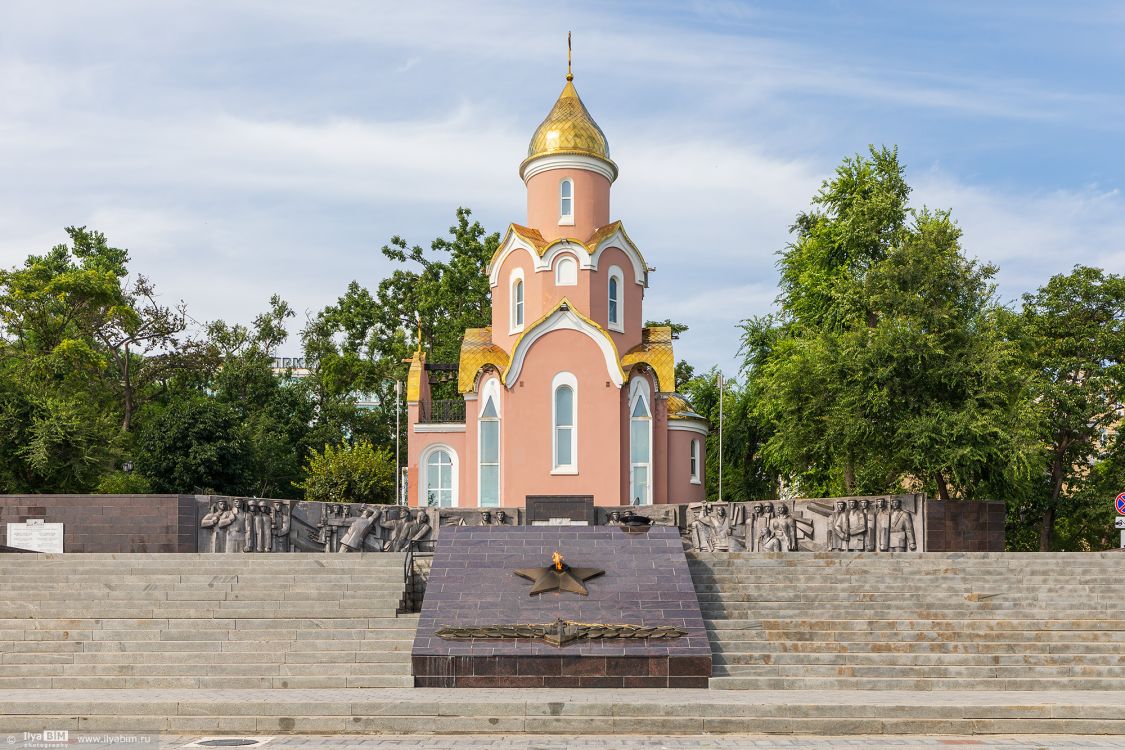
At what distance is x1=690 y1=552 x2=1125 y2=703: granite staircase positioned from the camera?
13.2 m

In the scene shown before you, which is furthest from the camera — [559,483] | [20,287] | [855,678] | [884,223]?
[20,287]

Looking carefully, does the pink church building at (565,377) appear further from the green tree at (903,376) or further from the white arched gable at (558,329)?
the green tree at (903,376)

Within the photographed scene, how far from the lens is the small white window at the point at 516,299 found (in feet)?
103

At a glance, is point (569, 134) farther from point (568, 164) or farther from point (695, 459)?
point (695, 459)

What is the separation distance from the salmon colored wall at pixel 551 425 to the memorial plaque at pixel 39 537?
1159 cm

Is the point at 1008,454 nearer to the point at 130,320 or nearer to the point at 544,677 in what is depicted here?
the point at 544,677

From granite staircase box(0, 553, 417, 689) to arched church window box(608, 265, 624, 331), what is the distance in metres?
14.8

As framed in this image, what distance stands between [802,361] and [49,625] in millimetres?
18796

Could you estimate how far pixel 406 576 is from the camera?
16.7 meters

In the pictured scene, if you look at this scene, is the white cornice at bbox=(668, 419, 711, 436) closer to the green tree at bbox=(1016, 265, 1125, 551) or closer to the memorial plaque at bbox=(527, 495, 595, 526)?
the memorial plaque at bbox=(527, 495, 595, 526)

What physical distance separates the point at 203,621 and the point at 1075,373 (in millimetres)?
27168

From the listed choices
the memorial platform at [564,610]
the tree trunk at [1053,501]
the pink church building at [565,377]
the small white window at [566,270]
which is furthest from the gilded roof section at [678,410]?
the memorial platform at [564,610]

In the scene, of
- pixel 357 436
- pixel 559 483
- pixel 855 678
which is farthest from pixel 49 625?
pixel 357 436

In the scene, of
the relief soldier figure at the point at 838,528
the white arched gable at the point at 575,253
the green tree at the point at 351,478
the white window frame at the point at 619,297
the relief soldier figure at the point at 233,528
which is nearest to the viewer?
the relief soldier figure at the point at 233,528
